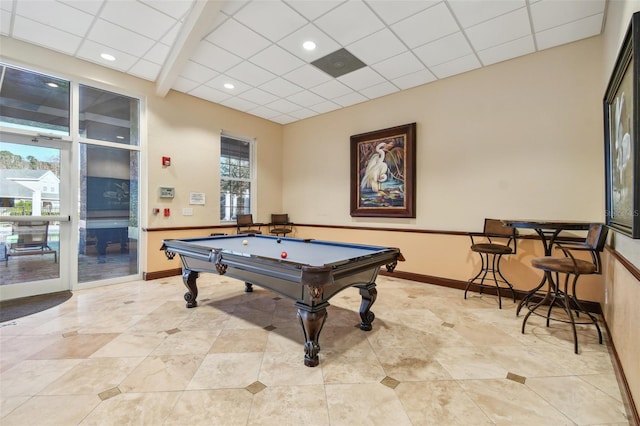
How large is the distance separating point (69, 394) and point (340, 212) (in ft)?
15.2

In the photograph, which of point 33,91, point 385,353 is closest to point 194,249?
point 385,353

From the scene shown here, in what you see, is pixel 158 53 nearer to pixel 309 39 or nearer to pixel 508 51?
pixel 309 39

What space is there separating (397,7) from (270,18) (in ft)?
4.46

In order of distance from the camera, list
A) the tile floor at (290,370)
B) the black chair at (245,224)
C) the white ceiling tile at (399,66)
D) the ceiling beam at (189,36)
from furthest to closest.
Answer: the black chair at (245,224) < the white ceiling tile at (399,66) < the ceiling beam at (189,36) < the tile floor at (290,370)

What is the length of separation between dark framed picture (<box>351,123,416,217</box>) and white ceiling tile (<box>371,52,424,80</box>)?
2.82ft

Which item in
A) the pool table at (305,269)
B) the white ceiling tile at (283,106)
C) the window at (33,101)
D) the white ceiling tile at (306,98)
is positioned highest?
the white ceiling tile at (283,106)

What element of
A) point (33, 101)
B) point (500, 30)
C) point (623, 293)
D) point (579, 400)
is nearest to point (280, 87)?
point (500, 30)

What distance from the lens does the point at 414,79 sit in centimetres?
450

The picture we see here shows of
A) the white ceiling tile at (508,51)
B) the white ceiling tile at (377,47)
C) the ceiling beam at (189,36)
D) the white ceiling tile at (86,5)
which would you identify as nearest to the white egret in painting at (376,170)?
the white ceiling tile at (377,47)

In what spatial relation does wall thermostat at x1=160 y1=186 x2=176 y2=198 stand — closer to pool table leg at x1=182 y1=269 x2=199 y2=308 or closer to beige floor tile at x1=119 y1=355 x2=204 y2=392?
pool table leg at x1=182 y1=269 x2=199 y2=308

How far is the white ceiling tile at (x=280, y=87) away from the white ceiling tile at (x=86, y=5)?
2.23 metres

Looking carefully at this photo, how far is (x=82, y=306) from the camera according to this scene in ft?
11.4

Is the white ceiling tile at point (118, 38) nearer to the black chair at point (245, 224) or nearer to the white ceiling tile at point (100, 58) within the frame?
the white ceiling tile at point (100, 58)

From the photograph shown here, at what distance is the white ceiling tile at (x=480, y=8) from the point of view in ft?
9.42
